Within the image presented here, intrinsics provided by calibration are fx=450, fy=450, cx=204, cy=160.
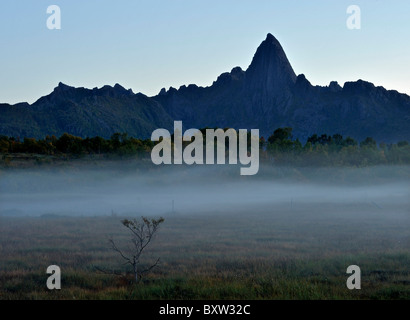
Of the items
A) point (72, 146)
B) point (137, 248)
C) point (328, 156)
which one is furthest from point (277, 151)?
point (137, 248)

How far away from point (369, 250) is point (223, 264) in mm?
10865

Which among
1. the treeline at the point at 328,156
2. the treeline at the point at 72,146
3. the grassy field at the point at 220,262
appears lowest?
the grassy field at the point at 220,262

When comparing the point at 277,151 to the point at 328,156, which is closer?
the point at 328,156

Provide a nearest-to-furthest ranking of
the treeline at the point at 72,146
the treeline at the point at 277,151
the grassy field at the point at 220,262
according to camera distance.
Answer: the grassy field at the point at 220,262 < the treeline at the point at 277,151 < the treeline at the point at 72,146

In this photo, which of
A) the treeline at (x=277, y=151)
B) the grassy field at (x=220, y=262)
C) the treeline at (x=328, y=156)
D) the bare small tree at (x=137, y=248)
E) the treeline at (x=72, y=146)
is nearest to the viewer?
the grassy field at (x=220, y=262)

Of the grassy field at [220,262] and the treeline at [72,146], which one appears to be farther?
the treeline at [72,146]

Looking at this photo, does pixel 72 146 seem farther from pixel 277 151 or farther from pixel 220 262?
pixel 220 262

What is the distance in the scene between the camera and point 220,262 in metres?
25.0

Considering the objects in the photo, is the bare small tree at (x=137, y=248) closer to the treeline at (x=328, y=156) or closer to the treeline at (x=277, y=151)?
the treeline at (x=277, y=151)

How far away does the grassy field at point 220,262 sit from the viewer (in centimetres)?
1750

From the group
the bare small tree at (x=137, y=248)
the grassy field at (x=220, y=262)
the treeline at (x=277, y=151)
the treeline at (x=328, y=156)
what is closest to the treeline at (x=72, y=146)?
the treeline at (x=277, y=151)

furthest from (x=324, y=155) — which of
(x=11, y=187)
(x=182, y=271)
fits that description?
(x=182, y=271)

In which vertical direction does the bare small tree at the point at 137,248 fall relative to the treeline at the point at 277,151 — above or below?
below
